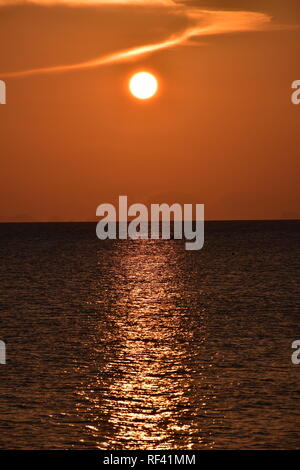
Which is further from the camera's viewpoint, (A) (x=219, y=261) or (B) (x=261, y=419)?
(A) (x=219, y=261)

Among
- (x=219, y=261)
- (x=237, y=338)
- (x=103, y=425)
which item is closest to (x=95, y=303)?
(x=237, y=338)

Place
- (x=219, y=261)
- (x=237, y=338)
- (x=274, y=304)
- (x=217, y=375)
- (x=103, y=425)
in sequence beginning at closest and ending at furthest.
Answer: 1. (x=103, y=425)
2. (x=217, y=375)
3. (x=237, y=338)
4. (x=274, y=304)
5. (x=219, y=261)

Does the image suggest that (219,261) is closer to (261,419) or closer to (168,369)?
(168,369)

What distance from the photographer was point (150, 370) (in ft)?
151

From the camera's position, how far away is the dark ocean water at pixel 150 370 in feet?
112

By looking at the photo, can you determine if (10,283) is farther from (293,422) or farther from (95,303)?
(293,422)

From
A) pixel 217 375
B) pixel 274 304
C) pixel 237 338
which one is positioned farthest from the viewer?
pixel 274 304

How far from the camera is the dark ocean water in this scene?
112 ft
